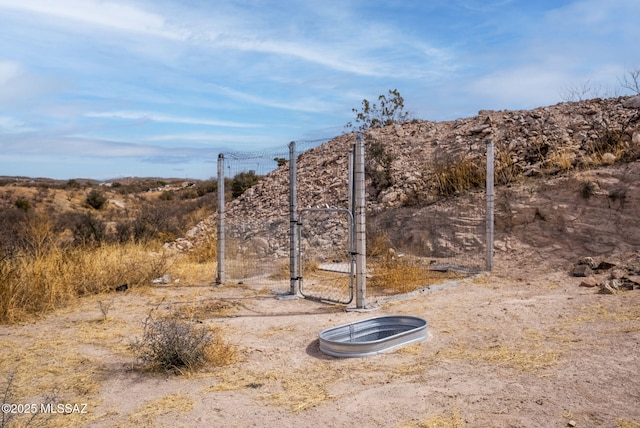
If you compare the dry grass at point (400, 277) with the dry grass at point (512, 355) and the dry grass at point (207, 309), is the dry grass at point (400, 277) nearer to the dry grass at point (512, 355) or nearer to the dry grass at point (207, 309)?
the dry grass at point (207, 309)

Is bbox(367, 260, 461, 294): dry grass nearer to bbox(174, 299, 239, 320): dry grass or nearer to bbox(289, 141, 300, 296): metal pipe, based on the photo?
bbox(289, 141, 300, 296): metal pipe

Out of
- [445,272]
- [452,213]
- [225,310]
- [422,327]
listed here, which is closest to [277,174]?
[452,213]

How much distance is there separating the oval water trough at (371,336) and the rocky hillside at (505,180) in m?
4.83

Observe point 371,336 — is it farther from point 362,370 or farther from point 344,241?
point 344,241

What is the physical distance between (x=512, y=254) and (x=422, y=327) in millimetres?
6523

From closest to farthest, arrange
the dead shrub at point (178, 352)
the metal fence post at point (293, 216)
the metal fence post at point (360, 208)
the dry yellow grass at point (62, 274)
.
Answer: the dead shrub at point (178, 352)
the metal fence post at point (360, 208)
the dry yellow grass at point (62, 274)
the metal fence post at point (293, 216)

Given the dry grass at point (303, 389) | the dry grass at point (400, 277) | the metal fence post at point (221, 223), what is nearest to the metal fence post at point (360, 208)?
the dry grass at point (400, 277)

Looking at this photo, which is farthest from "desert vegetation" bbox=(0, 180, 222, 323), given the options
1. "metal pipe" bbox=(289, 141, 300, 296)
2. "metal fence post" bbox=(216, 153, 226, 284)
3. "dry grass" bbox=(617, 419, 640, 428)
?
"dry grass" bbox=(617, 419, 640, 428)

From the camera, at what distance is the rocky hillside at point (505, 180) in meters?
11.9

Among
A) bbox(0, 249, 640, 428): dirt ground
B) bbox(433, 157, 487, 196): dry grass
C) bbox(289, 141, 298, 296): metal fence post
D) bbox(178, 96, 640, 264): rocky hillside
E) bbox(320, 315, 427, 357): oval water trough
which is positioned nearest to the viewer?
bbox(0, 249, 640, 428): dirt ground

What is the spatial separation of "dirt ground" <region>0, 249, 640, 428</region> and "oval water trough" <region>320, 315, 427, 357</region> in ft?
0.41

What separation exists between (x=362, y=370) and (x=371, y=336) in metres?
1.50

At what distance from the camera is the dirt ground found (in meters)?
4.54

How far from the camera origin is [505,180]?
13.9 m
